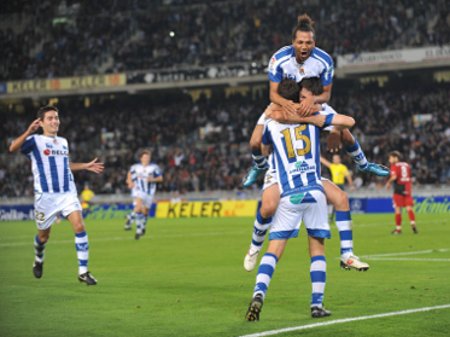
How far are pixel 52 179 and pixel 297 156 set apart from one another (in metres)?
6.00

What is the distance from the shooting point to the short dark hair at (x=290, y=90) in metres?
9.33

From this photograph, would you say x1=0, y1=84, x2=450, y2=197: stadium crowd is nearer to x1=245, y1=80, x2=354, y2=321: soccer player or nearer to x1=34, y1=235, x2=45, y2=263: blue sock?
x1=34, y1=235, x2=45, y2=263: blue sock

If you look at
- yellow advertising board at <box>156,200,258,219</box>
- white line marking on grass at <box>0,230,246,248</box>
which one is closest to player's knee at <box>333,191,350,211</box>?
white line marking on grass at <box>0,230,246,248</box>

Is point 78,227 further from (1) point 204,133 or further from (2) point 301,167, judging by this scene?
(1) point 204,133

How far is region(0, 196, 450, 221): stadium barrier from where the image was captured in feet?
136

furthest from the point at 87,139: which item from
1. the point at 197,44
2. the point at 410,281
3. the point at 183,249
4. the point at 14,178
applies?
the point at 410,281

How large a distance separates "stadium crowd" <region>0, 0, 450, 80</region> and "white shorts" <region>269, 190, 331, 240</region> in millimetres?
40451

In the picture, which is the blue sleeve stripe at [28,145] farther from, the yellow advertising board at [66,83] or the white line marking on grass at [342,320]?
the yellow advertising board at [66,83]

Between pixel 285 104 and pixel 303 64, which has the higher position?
pixel 303 64

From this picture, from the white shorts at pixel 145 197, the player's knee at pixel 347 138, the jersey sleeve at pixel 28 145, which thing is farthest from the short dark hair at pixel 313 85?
the white shorts at pixel 145 197

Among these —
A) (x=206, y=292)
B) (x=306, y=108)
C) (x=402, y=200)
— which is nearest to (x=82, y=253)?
(x=206, y=292)

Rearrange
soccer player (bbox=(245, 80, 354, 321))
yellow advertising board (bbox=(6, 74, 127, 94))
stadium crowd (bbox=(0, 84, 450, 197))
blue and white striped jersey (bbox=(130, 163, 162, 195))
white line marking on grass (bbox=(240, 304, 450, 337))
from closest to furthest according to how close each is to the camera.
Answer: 1. white line marking on grass (bbox=(240, 304, 450, 337))
2. soccer player (bbox=(245, 80, 354, 321))
3. blue and white striped jersey (bbox=(130, 163, 162, 195))
4. stadium crowd (bbox=(0, 84, 450, 197))
5. yellow advertising board (bbox=(6, 74, 127, 94))

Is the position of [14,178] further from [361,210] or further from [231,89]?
[361,210]

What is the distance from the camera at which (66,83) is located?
57188 mm
